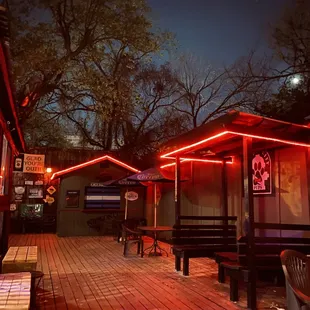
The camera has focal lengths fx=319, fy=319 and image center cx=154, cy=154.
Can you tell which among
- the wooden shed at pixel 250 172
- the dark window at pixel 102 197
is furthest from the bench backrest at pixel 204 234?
the dark window at pixel 102 197

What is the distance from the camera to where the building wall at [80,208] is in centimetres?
1260

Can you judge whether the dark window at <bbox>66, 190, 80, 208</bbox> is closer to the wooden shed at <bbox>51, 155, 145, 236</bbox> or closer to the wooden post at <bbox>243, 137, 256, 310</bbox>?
the wooden shed at <bbox>51, 155, 145, 236</bbox>

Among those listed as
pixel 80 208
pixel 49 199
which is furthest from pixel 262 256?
pixel 49 199

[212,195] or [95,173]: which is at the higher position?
[95,173]

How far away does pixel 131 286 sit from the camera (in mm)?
5156

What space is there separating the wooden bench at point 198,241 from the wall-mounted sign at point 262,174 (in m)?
1.05

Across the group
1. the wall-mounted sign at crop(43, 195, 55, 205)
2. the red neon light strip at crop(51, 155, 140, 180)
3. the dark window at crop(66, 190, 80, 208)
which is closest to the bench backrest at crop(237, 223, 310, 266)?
the red neon light strip at crop(51, 155, 140, 180)

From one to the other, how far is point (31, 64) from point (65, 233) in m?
6.96

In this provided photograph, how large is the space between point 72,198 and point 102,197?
1.20 meters

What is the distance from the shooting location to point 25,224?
13.5 meters

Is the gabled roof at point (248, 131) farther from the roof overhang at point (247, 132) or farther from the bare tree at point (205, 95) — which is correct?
the bare tree at point (205, 95)

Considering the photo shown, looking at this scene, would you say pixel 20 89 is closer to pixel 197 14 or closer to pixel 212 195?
pixel 212 195

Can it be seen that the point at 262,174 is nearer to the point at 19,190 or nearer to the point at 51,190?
the point at 51,190

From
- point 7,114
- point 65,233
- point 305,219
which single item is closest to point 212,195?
point 305,219
